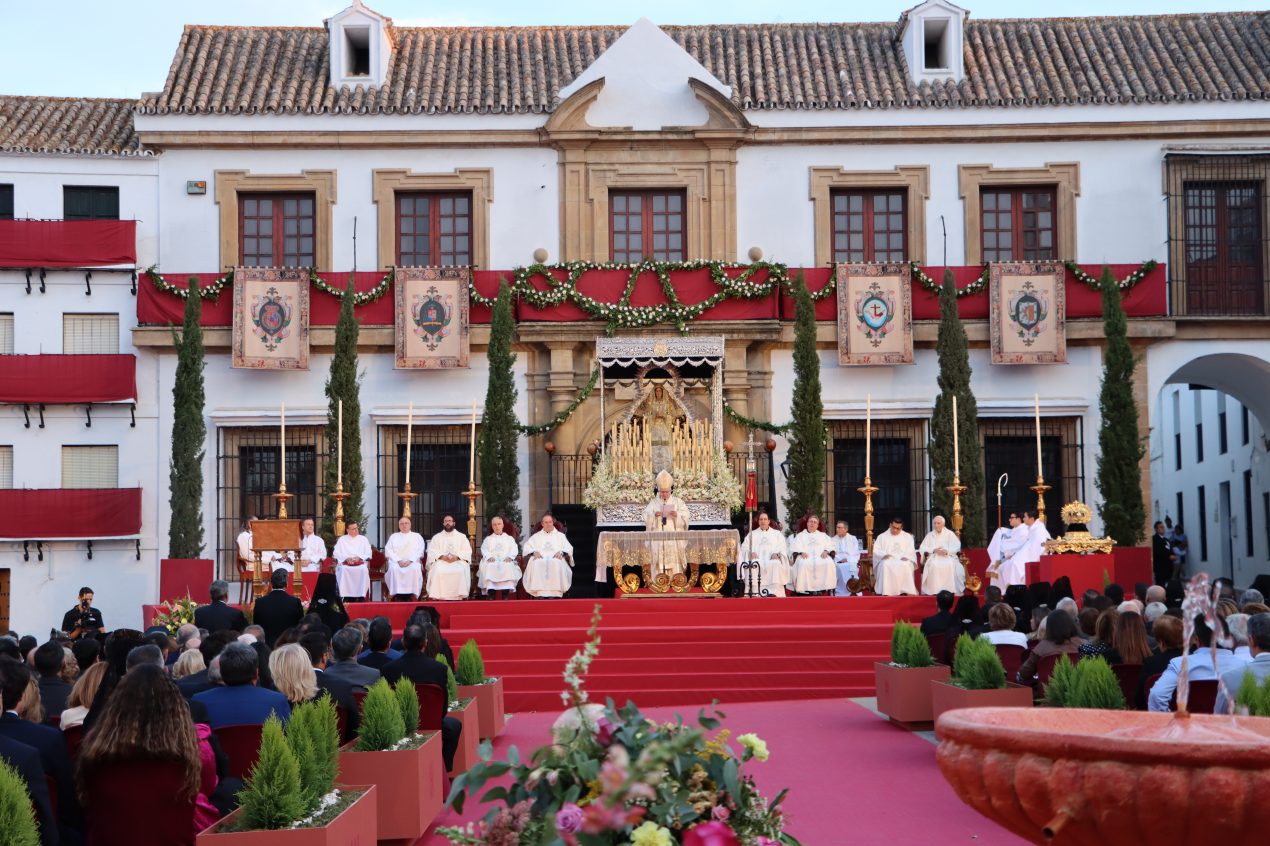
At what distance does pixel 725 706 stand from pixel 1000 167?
14805 mm

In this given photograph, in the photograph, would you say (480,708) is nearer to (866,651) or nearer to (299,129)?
(866,651)

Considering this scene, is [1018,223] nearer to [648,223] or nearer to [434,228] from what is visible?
[648,223]

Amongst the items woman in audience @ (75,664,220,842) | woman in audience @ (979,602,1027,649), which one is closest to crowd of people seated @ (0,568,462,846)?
woman in audience @ (75,664,220,842)

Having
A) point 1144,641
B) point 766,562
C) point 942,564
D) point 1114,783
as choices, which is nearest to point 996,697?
point 1144,641

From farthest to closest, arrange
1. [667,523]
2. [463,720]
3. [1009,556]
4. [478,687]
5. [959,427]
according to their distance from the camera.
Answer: [959,427]
[1009,556]
[667,523]
[478,687]
[463,720]

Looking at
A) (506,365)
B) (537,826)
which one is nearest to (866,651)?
(506,365)

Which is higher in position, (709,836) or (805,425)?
(805,425)

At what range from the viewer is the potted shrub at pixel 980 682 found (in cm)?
1184

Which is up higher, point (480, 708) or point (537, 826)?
point (537, 826)

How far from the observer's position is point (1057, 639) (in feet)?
38.9

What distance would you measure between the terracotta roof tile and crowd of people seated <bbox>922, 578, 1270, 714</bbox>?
18562 millimetres

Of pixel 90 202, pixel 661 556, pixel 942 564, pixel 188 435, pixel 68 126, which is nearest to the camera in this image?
pixel 661 556

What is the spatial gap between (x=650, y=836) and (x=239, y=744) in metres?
4.85

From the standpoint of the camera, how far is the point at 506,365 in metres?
26.3
